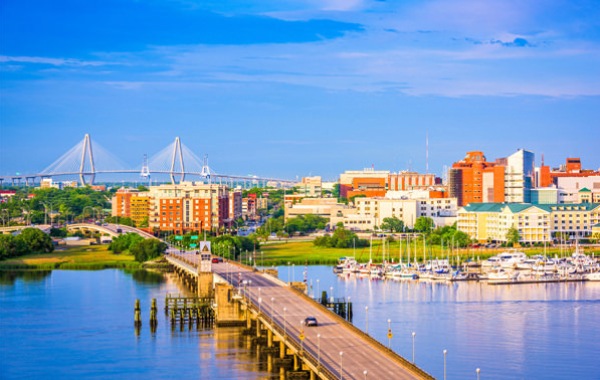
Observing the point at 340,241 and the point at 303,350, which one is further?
the point at 340,241

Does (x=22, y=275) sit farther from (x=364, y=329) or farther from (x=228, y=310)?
(x=364, y=329)

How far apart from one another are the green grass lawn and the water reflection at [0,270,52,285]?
1469mm

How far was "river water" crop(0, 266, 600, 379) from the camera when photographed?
2867 cm

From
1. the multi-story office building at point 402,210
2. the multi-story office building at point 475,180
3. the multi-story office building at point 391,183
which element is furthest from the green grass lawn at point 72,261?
the multi-story office building at point 391,183

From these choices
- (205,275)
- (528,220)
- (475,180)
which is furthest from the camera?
(475,180)

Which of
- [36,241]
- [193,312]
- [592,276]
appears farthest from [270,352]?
[36,241]

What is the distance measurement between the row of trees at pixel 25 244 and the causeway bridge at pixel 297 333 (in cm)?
2355

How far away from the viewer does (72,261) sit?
6184 centimetres

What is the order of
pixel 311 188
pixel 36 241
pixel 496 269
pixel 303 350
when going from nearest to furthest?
pixel 303 350
pixel 496 269
pixel 36 241
pixel 311 188

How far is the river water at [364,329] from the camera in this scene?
28672 millimetres

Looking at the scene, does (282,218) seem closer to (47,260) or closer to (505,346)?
(47,260)

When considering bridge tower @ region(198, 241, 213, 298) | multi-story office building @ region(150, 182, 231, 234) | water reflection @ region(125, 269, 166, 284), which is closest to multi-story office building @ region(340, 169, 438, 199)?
multi-story office building @ region(150, 182, 231, 234)

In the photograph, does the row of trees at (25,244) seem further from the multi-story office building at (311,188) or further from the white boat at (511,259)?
the multi-story office building at (311,188)

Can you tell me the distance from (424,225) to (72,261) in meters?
28.0
